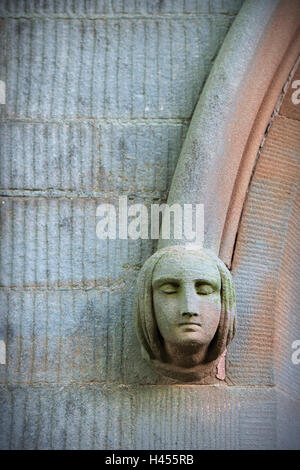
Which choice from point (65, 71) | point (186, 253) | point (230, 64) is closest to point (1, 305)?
point (186, 253)

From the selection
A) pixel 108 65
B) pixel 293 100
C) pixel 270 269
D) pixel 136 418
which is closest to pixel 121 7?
pixel 108 65

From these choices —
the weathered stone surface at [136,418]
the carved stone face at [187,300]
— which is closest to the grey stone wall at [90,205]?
the weathered stone surface at [136,418]

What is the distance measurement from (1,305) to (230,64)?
95cm

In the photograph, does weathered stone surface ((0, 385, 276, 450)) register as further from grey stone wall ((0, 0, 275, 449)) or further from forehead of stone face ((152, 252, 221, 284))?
forehead of stone face ((152, 252, 221, 284))

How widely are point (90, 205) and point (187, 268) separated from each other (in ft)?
1.46

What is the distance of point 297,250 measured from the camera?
278cm

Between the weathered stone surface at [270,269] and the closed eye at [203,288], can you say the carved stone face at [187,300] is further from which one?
the weathered stone surface at [270,269]

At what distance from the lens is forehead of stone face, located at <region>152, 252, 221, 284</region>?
7.61ft

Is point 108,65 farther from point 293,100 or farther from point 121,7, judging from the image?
point 293,100

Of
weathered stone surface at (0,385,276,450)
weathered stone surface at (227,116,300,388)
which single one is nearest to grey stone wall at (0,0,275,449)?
weathered stone surface at (0,385,276,450)

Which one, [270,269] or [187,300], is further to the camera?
[270,269]

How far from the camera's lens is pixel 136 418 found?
2443 mm

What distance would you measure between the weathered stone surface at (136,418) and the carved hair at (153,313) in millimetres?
113

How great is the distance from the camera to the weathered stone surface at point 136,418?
2426 millimetres
